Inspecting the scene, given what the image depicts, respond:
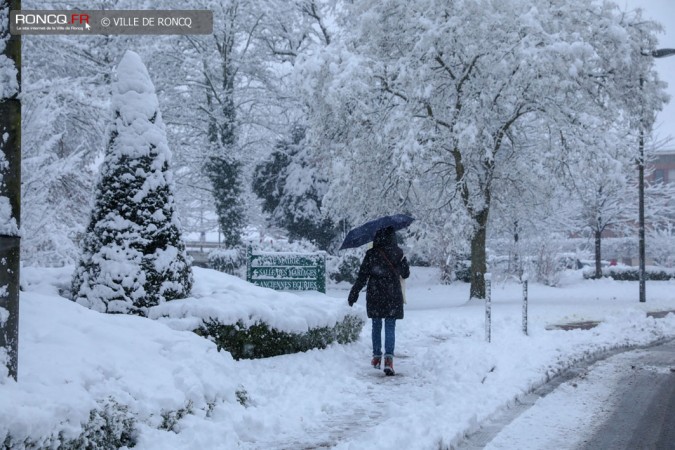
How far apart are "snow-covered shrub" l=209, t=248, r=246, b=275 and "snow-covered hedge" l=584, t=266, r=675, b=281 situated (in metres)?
19.6

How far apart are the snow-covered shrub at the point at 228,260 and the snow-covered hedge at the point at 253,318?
15485 millimetres

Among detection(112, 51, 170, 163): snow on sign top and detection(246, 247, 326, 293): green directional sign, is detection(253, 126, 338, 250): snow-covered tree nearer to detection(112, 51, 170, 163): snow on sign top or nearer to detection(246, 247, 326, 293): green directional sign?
detection(246, 247, 326, 293): green directional sign

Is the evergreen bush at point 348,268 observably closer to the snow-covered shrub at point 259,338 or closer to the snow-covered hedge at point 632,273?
the snow-covered hedge at point 632,273

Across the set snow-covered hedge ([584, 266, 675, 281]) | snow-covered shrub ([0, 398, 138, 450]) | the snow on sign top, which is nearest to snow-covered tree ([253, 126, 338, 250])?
snow-covered hedge ([584, 266, 675, 281])

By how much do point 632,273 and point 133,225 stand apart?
33.0 metres

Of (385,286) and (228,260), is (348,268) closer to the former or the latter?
(228,260)

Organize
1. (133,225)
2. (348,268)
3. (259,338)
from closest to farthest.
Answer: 1. (133,225)
2. (259,338)
3. (348,268)

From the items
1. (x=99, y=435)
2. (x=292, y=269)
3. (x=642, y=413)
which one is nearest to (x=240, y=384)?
(x=99, y=435)

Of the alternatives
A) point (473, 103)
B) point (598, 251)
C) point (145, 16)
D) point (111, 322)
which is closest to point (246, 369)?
point (111, 322)

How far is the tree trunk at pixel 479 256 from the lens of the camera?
2214 centimetres

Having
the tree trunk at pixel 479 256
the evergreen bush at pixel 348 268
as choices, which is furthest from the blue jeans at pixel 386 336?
the evergreen bush at pixel 348 268

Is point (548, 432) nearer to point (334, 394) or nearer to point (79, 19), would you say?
point (334, 394)

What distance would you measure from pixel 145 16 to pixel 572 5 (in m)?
17.6

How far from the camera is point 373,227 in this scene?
10.6m
